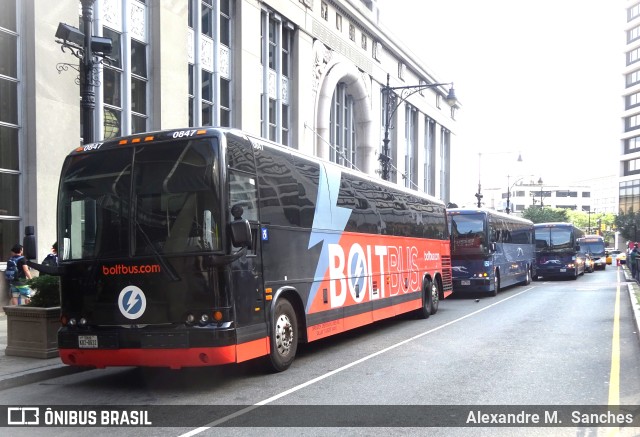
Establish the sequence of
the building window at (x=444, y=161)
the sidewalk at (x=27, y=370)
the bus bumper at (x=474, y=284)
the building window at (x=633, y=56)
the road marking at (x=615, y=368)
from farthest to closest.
Answer: the building window at (x=633, y=56), the building window at (x=444, y=161), the bus bumper at (x=474, y=284), the sidewalk at (x=27, y=370), the road marking at (x=615, y=368)

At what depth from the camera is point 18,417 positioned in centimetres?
686

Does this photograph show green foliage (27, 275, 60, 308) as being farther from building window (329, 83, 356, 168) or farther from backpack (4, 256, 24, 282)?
building window (329, 83, 356, 168)

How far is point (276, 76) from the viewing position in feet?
94.1

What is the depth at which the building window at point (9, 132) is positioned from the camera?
1576 cm

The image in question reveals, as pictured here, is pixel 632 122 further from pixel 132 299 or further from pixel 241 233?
pixel 132 299

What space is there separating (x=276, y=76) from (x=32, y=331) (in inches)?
813

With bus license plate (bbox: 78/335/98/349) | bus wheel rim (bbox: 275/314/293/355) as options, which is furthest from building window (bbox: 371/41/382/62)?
bus license plate (bbox: 78/335/98/349)

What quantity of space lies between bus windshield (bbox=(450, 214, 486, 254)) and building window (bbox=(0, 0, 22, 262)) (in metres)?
15.0

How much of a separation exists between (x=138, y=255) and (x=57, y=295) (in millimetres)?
3130

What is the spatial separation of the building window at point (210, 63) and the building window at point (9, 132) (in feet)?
24.0

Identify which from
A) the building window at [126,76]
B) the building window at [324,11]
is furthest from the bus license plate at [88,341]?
the building window at [324,11]

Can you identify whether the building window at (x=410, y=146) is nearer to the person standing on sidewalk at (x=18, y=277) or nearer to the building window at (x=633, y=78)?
the person standing on sidewalk at (x=18, y=277)

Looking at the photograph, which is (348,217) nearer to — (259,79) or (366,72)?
(259,79)

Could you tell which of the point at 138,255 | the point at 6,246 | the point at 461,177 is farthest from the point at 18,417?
the point at 461,177
